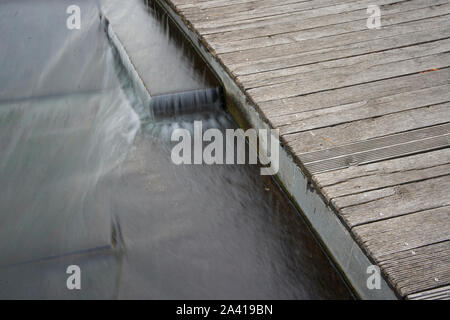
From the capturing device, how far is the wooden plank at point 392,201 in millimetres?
2180

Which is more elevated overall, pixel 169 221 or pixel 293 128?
pixel 293 128

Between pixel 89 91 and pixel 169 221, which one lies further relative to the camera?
pixel 89 91

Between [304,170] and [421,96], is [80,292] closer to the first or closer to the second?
[304,170]

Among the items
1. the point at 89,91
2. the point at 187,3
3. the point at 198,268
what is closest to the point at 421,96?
the point at 198,268

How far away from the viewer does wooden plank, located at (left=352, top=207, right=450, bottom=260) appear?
205 centimetres

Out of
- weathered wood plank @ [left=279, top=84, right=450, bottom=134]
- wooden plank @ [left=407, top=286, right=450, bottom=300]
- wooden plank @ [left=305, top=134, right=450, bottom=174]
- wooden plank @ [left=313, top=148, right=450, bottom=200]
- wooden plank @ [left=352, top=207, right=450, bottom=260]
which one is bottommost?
wooden plank @ [left=407, top=286, right=450, bottom=300]

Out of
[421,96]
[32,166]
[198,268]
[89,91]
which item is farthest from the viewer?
[89,91]

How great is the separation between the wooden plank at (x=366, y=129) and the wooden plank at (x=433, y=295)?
0.92 m

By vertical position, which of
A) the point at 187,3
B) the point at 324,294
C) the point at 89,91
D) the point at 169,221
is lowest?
the point at 324,294

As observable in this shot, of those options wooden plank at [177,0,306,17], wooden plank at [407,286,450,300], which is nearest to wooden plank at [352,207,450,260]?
wooden plank at [407,286,450,300]

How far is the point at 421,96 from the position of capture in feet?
9.41

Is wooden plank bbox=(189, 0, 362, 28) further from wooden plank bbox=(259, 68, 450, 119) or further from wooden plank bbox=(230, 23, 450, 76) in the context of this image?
wooden plank bbox=(259, 68, 450, 119)

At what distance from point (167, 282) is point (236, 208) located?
630 mm
